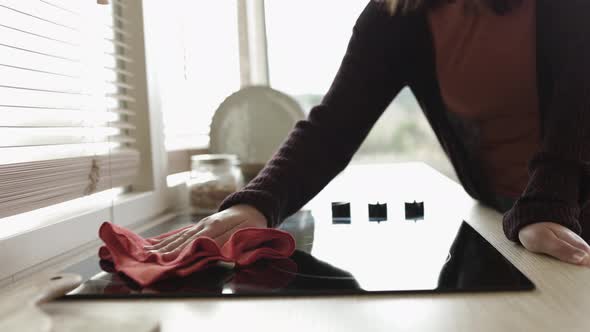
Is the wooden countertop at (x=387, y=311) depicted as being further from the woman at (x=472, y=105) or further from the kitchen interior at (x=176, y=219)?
the woman at (x=472, y=105)

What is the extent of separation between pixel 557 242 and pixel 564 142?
0.16 metres

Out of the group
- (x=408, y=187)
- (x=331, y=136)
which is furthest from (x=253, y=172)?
(x=331, y=136)

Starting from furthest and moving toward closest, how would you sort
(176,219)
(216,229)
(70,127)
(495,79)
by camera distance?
(176,219) → (495,79) → (70,127) → (216,229)

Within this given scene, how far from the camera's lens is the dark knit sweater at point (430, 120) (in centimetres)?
76

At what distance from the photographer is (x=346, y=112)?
1.02m

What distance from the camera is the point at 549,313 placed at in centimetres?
50

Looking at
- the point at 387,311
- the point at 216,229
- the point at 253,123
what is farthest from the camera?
the point at 253,123

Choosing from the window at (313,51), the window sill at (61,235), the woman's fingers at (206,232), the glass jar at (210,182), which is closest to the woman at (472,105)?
the woman's fingers at (206,232)

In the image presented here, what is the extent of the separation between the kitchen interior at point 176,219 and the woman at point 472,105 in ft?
0.18

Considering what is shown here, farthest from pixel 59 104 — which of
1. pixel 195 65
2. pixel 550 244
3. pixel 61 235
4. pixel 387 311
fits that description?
pixel 195 65

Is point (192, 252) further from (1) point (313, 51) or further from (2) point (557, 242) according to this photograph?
(1) point (313, 51)

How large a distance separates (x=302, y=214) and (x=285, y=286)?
0.56 metres

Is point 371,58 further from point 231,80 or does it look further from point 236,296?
point 231,80

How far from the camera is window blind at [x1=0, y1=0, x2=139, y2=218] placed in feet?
2.35
